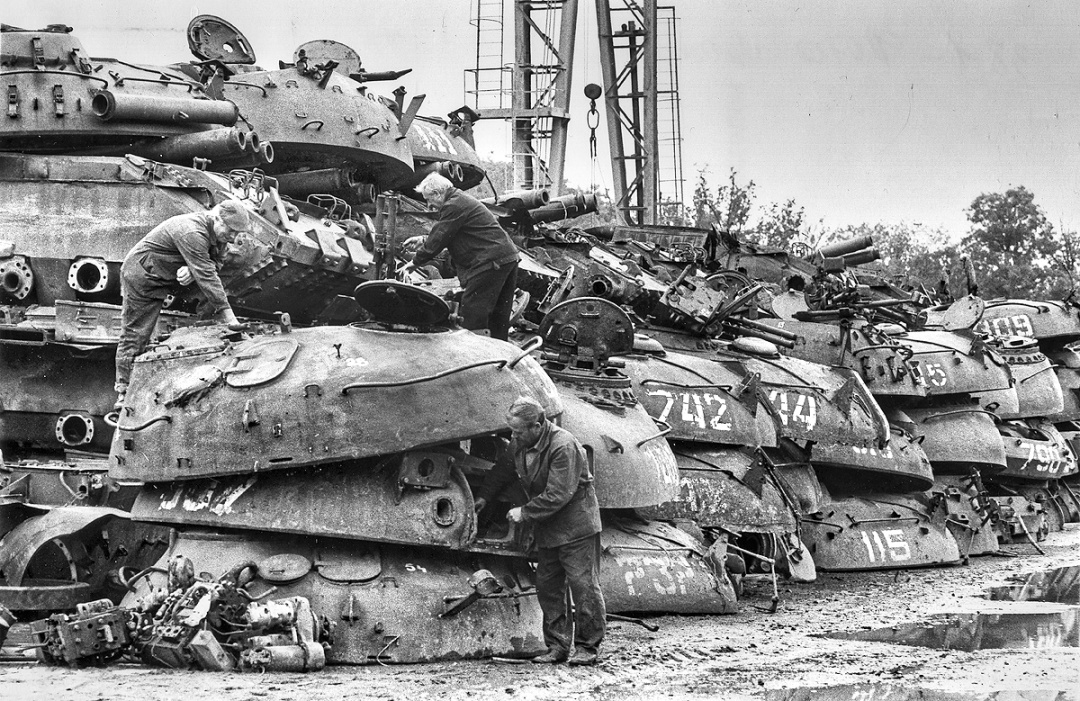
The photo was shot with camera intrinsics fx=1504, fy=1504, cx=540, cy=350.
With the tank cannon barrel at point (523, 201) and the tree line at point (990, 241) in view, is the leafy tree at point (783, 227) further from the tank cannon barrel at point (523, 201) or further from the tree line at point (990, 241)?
the tank cannon barrel at point (523, 201)

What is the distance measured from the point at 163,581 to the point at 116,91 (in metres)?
5.95

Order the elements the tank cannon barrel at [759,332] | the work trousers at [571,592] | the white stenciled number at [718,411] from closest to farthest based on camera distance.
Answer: the work trousers at [571,592] < the white stenciled number at [718,411] < the tank cannon barrel at [759,332]

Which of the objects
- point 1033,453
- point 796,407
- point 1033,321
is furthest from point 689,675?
point 1033,321

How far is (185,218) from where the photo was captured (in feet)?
34.3

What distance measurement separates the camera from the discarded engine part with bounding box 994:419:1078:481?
68.0 ft

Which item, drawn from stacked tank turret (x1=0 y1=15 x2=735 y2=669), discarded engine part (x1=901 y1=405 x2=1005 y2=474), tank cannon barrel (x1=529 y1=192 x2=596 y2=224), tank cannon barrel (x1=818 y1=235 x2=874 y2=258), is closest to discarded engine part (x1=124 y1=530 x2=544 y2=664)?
stacked tank turret (x1=0 y1=15 x2=735 y2=669)

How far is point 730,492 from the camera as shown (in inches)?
540

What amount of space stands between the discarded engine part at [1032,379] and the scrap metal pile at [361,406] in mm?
1365

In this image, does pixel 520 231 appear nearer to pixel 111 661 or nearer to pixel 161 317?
pixel 161 317

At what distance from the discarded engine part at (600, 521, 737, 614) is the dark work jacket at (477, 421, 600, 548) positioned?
1.88m

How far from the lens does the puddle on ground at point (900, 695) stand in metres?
8.45

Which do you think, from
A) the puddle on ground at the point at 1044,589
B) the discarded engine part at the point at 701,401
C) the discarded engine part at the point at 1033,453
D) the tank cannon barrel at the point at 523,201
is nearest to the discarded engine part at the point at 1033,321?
the discarded engine part at the point at 1033,453

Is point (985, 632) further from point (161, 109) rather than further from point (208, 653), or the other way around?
point (161, 109)

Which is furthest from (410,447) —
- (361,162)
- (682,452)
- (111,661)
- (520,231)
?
(520,231)
